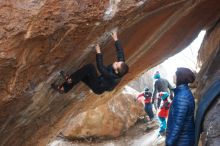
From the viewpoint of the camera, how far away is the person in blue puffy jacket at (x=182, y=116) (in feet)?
20.7

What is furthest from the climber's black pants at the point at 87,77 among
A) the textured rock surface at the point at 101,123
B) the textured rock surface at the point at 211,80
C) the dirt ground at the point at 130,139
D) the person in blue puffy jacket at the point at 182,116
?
the textured rock surface at the point at 101,123

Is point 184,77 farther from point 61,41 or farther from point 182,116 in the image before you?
point 61,41

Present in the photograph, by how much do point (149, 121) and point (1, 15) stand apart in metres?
9.55

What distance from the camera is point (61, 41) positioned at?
22.0 feet

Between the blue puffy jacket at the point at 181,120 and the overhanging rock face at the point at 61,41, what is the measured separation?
67.9 inches

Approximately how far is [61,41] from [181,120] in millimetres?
2321

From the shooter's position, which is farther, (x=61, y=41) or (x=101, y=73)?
(x=101, y=73)

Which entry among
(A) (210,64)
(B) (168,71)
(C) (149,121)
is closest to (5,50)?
(A) (210,64)

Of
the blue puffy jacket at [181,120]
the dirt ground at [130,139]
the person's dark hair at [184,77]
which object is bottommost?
the dirt ground at [130,139]

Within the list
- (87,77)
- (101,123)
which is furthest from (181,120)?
(101,123)

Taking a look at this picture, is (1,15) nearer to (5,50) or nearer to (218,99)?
(5,50)

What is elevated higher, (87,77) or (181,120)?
(87,77)

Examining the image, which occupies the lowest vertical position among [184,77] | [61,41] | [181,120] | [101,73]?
[181,120]

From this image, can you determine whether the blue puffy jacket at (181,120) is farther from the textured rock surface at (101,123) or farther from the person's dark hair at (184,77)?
the textured rock surface at (101,123)
